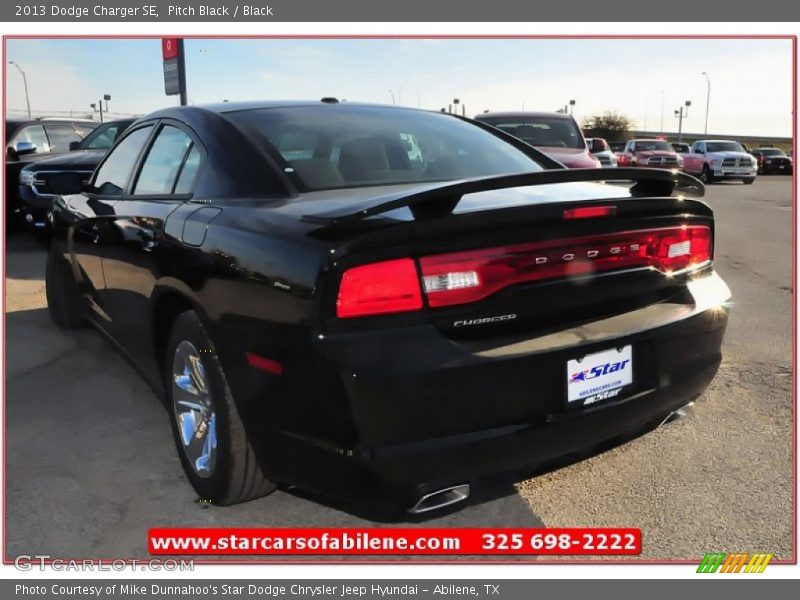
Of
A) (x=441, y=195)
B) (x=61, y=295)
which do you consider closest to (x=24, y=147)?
(x=61, y=295)

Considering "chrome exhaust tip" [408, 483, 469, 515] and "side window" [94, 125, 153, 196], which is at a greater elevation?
"side window" [94, 125, 153, 196]

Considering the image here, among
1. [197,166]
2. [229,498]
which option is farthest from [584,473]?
[197,166]

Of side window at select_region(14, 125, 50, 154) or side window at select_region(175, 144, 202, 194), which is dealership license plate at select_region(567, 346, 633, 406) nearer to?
side window at select_region(175, 144, 202, 194)

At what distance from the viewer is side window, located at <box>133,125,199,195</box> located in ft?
10.4

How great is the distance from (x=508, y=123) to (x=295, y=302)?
930 centimetres

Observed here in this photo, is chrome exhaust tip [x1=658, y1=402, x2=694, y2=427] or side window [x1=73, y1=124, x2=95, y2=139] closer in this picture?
chrome exhaust tip [x1=658, y1=402, x2=694, y2=427]

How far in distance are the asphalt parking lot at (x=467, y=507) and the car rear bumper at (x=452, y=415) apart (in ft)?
0.61

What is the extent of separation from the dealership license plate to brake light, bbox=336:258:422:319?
21.3 inches

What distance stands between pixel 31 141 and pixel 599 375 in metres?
11.0

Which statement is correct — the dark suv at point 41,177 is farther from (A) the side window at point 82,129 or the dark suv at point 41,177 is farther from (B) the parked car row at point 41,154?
(A) the side window at point 82,129

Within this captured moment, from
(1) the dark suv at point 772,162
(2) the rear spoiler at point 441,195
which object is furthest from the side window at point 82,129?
(1) the dark suv at point 772,162

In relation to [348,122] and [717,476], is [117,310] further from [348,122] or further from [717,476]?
[717,476]

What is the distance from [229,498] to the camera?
2.54 m

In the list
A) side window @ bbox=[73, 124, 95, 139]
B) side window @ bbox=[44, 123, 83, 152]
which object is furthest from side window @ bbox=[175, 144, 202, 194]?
side window @ bbox=[73, 124, 95, 139]
